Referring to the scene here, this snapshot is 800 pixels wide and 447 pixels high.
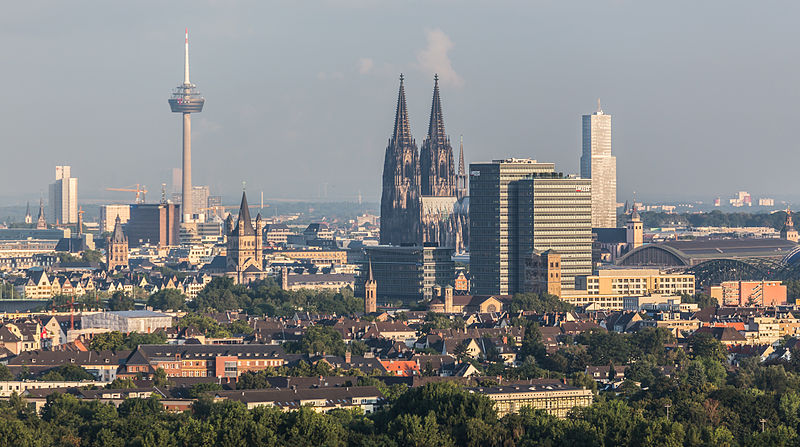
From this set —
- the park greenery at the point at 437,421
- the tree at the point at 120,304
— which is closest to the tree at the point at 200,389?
the park greenery at the point at 437,421

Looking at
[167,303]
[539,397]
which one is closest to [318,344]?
[539,397]

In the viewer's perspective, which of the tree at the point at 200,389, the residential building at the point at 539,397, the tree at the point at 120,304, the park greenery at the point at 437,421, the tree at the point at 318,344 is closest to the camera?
the park greenery at the point at 437,421

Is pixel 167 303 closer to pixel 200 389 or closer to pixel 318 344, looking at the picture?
pixel 318 344

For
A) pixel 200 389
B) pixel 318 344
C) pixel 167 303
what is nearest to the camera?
pixel 200 389

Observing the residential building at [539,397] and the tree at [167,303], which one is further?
the tree at [167,303]

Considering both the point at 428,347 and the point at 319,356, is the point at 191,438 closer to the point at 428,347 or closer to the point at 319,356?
the point at 319,356

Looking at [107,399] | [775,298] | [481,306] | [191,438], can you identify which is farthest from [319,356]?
[775,298]

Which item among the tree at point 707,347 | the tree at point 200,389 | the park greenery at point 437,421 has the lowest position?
the park greenery at point 437,421

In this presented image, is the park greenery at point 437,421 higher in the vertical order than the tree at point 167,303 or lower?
lower

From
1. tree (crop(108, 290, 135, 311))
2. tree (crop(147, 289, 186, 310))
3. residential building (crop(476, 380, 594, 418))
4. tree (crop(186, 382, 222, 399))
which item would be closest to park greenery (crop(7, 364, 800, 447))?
tree (crop(186, 382, 222, 399))

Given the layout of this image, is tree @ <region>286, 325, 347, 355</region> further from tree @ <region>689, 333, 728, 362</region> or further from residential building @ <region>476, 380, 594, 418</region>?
residential building @ <region>476, 380, 594, 418</region>

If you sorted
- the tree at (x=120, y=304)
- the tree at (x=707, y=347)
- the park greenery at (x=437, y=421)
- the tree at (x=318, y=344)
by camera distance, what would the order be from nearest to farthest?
the park greenery at (x=437, y=421) < the tree at (x=707, y=347) < the tree at (x=318, y=344) < the tree at (x=120, y=304)

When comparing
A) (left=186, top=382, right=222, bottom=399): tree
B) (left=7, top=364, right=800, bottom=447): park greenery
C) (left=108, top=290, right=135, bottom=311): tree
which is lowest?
(left=7, top=364, right=800, bottom=447): park greenery

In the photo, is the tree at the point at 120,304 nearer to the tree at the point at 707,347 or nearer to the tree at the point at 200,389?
the tree at the point at 707,347
